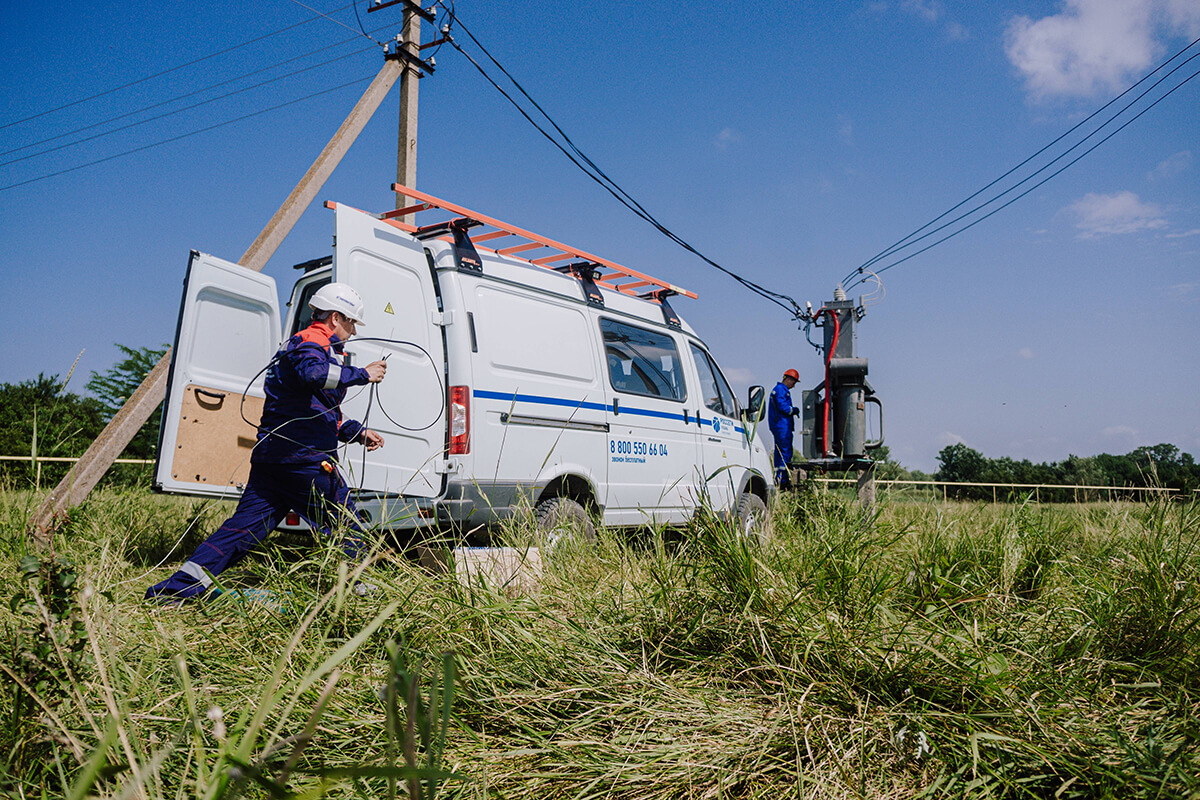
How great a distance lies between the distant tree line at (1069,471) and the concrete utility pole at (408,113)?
6846mm

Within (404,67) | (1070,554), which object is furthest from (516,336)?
(404,67)

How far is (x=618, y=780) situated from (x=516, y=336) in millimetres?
3526

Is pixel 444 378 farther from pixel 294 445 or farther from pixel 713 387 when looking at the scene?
pixel 713 387

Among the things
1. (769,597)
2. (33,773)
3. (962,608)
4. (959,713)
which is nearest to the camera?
(33,773)

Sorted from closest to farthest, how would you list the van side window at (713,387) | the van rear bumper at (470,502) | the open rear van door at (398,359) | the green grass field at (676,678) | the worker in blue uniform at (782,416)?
the green grass field at (676,678) → the van rear bumper at (470,502) → the open rear van door at (398,359) → the van side window at (713,387) → the worker in blue uniform at (782,416)

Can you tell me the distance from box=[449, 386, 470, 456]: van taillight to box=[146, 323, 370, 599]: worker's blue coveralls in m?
0.70

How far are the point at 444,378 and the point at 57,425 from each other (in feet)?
6.78

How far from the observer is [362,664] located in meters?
2.06

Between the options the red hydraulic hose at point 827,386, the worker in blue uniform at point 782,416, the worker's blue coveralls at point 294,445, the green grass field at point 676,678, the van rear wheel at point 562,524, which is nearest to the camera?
the green grass field at point 676,678

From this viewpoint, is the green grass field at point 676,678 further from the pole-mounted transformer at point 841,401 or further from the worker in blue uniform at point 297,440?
the pole-mounted transformer at point 841,401

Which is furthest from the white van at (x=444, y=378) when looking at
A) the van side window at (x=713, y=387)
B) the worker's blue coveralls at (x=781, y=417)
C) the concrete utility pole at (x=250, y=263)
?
the worker's blue coveralls at (x=781, y=417)

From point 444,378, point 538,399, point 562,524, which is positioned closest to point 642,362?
point 538,399

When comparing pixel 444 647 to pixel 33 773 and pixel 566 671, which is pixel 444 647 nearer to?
pixel 566 671

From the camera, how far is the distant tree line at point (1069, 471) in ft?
11.4
